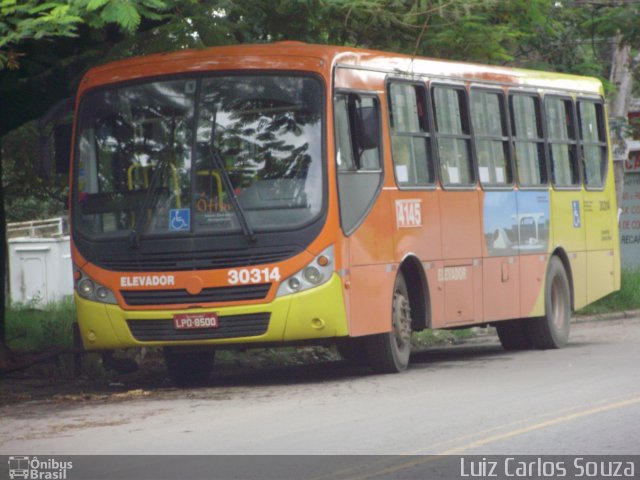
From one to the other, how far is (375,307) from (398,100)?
2302mm

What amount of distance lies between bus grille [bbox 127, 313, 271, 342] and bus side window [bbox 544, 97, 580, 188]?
6559 millimetres

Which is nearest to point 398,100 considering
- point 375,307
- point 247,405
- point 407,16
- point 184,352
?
point 407,16

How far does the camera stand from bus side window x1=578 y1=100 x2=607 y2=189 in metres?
20.9

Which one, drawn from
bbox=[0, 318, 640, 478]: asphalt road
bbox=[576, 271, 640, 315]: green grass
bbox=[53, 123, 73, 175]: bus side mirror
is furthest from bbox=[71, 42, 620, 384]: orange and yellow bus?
bbox=[576, 271, 640, 315]: green grass

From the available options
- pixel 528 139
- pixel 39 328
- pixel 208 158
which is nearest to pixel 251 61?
pixel 208 158

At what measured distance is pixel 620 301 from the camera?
86.7 ft

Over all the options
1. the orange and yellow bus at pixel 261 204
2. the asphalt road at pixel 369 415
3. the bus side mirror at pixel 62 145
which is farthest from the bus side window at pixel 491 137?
the bus side mirror at pixel 62 145

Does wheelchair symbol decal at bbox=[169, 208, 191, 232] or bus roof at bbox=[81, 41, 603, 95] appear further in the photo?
bus roof at bbox=[81, 41, 603, 95]

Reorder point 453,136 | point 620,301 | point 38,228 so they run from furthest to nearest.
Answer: point 38,228 → point 620,301 → point 453,136

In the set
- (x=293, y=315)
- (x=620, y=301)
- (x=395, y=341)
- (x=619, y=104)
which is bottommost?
(x=620, y=301)

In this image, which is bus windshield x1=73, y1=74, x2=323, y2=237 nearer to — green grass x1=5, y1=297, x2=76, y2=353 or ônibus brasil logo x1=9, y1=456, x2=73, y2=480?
green grass x1=5, y1=297, x2=76, y2=353

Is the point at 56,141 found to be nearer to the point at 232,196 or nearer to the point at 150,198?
the point at 150,198

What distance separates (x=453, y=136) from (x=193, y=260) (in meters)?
3.97

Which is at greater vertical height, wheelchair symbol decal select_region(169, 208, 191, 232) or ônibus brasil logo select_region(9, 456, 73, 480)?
wheelchair symbol decal select_region(169, 208, 191, 232)
